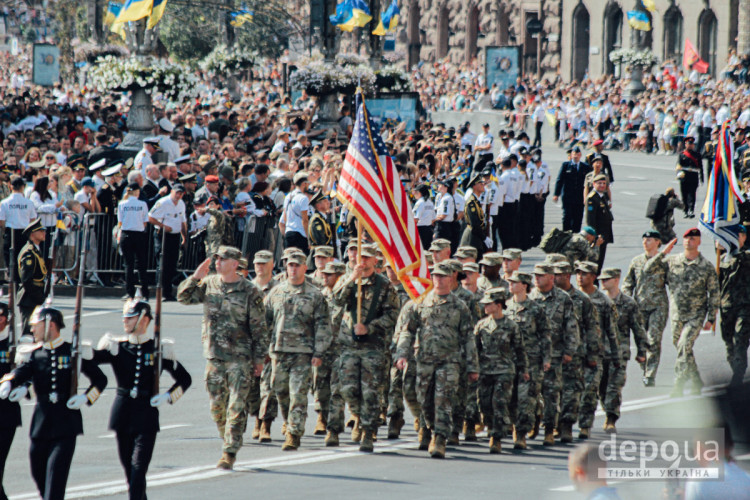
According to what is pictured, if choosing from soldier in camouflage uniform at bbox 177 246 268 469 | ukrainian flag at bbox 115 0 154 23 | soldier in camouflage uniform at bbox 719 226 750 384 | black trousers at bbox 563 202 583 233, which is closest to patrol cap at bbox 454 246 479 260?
soldier in camouflage uniform at bbox 177 246 268 469

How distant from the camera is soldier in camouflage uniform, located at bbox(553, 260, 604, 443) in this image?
12133mm

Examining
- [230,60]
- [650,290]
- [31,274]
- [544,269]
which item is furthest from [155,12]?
[230,60]

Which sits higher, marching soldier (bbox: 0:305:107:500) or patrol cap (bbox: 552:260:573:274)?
patrol cap (bbox: 552:260:573:274)

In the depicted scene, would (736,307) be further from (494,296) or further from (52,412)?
(52,412)

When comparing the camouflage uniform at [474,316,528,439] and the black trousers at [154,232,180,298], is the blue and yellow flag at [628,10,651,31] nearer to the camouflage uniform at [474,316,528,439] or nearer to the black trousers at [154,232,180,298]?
the black trousers at [154,232,180,298]

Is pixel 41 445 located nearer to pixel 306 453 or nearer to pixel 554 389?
pixel 306 453

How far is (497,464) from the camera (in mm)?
11227

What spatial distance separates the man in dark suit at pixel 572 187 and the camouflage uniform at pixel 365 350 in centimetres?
1167

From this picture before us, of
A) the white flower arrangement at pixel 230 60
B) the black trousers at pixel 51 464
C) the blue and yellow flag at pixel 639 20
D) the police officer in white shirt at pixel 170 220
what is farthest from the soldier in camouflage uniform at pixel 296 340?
the blue and yellow flag at pixel 639 20

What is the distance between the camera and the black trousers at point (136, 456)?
9.30m

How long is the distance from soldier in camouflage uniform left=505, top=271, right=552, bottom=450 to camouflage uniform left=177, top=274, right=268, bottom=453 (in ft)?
7.63

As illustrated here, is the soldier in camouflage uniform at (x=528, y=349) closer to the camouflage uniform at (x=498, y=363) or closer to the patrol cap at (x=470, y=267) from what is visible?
the camouflage uniform at (x=498, y=363)

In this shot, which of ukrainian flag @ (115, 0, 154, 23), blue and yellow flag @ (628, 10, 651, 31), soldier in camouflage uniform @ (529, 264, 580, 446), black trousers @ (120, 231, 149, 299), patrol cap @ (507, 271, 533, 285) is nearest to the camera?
soldier in camouflage uniform @ (529, 264, 580, 446)

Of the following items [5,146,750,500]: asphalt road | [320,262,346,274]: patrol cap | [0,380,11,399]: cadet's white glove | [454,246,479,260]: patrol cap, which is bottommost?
[5,146,750,500]: asphalt road
